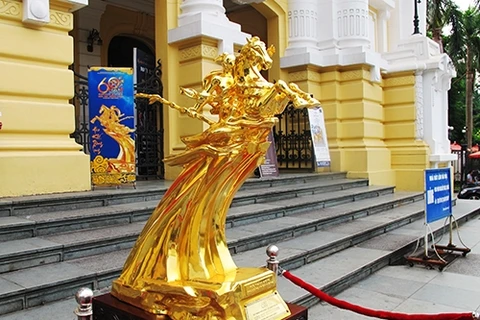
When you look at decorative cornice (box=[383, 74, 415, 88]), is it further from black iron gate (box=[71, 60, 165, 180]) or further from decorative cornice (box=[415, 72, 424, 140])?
black iron gate (box=[71, 60, 165, 180])

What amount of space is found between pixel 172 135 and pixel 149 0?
582 cm

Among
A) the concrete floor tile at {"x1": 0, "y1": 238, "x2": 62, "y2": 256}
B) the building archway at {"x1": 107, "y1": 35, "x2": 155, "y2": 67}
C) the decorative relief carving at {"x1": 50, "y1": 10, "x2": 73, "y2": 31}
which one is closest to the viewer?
the concrete floor tile at {"x1": 0, "y1": 238, "x2": 62, "y2": 256}

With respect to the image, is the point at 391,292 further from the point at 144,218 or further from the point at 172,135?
the point at 172,135

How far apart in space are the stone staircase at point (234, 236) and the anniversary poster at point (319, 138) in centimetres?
172

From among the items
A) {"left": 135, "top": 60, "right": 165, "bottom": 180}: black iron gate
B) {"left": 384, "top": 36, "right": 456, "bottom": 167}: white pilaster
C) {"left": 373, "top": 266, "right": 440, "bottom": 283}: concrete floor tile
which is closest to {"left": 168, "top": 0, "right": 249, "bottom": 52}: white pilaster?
{"left": 135, "top": 60, "right": 165, "bottom": 180}: black iron gate

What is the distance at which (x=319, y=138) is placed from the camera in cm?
935

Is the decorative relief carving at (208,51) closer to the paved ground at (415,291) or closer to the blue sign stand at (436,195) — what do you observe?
the blue sign stand at (436,195)

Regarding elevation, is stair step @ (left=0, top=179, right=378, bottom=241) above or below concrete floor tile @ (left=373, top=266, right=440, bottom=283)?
above

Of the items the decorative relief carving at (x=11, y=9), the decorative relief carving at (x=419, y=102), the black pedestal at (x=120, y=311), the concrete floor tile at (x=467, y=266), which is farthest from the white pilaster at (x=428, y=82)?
the black pedestal at (x=120, y=311)

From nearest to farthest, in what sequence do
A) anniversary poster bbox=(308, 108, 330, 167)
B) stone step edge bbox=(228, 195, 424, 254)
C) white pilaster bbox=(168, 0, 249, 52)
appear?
1. stone step edge bbox=(228, 195, 424, 254)
2. white pilaster bbox=(168, 0, 249, 52)
3. anniversary poster bbox=(308, 108, 330, 167)

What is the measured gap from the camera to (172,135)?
7.60 metres

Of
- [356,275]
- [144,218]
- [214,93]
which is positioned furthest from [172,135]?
[214,93]

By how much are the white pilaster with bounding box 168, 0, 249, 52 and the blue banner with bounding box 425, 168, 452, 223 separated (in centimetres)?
372

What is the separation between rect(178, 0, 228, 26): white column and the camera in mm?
7246
